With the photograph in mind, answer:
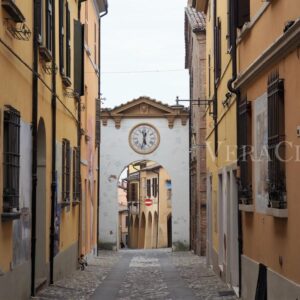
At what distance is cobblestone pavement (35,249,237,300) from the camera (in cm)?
1534

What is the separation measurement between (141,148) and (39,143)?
21115 millimetres

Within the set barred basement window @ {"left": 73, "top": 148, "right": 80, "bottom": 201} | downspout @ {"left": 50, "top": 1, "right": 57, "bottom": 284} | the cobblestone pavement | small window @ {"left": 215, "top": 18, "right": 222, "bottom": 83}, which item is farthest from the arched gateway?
downspout @ {"left": 50, "top": 1, "right": 57, "bottom": 284}

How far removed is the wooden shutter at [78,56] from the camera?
65.4ft

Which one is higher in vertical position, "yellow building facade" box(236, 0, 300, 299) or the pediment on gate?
the pediment on gate

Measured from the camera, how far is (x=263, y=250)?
10.8m

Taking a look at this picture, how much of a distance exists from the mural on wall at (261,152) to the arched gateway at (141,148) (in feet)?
78.7

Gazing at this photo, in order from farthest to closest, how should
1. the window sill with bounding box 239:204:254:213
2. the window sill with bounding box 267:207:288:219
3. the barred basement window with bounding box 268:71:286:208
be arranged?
the window sill with bounding box 239:204:254:213 → the barred basement window with bounding box 268:71:286:208 → the window sill with bounding box 267:207:288:219

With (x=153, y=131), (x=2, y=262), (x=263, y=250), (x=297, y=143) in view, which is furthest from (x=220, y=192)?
(x=153, y=131)

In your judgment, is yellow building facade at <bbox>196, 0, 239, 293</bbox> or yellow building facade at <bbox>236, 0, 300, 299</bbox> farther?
yellow building facade at <bbox>196, 0, 239, 293</bbox>

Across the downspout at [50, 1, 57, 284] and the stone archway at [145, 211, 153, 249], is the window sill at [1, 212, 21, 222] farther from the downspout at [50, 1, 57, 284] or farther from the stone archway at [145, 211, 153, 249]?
the stone archway at [145, 211, 153, 249]

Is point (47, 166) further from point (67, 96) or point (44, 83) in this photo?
point (67, 96)

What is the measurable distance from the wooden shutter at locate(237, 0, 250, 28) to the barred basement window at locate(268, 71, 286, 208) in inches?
106

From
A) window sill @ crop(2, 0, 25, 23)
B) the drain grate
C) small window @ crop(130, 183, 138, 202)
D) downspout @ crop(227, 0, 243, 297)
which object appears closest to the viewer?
window sill @ crop(2, 0, 25, 23)

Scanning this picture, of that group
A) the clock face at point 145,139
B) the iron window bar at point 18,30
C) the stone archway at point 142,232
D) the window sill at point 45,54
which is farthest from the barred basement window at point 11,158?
the stone archway at point 142,232
